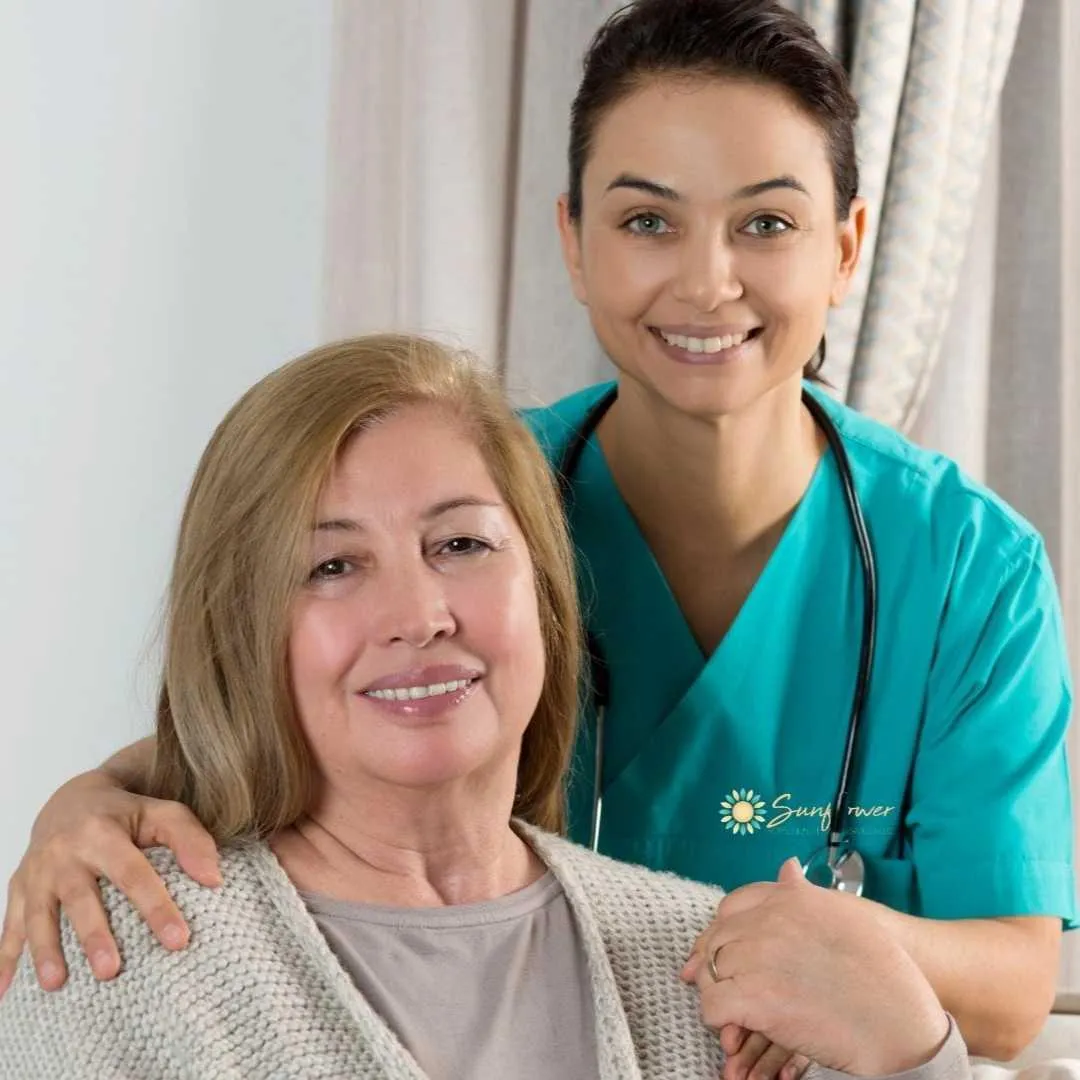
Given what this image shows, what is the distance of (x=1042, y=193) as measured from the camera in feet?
7.54

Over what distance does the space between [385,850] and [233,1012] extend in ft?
0.60

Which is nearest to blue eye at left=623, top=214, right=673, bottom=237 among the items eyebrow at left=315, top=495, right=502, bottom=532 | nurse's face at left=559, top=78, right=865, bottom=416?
nurse's face at left=559, top=78, right=865, bottom=416

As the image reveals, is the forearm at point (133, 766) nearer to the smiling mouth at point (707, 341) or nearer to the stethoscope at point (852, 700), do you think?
the stethoscope at point (852, 700)

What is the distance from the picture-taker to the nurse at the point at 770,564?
160cm

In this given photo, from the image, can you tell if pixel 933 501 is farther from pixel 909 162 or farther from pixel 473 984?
pixel 473 984

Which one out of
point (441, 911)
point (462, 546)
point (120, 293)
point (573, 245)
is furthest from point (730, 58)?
point (120, 293)

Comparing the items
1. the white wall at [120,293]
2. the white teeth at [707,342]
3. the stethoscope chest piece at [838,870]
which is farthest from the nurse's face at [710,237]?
the white wall at [120,293]

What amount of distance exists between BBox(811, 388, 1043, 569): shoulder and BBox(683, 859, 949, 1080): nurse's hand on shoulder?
52cm

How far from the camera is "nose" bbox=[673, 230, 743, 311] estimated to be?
5.21 feet

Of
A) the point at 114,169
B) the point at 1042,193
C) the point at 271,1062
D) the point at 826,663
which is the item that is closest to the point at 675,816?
the point at 826,663

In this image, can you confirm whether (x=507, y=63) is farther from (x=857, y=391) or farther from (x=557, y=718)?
(x=557, y=718)

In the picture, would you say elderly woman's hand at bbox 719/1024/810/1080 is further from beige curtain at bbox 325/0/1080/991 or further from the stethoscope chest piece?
beige curtain at bbox 325/0/1080/991

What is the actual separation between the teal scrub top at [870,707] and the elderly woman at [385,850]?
1.10 ft

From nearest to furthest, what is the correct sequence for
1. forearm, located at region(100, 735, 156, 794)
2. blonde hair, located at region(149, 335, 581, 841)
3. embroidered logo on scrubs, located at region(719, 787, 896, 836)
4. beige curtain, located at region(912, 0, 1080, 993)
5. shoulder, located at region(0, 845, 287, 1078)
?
shoulder, located at region(0, 845, 287, 1078)
blonde hair, located at region(149, 335, 581, 841)
forearm, located at region(100, 735, 156, 794)
embroidered logo on scrubs, located at region(719, 787, 896, 836)
beige curtain, located at region(912, 0, 1080, 993)
